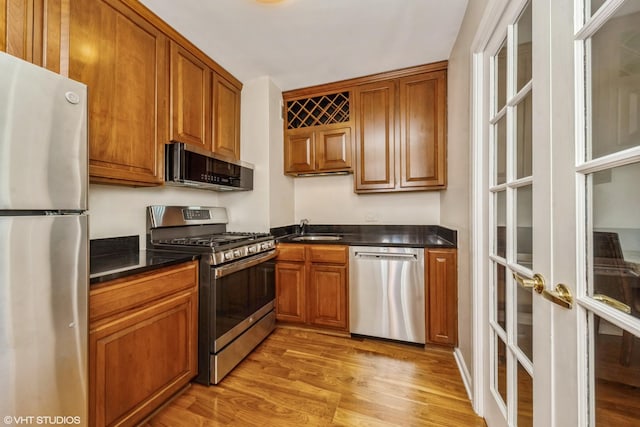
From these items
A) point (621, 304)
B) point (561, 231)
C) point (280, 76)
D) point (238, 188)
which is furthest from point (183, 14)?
point (621, 304)

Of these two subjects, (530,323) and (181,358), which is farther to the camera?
(181,358)

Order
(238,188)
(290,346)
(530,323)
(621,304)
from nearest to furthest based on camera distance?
(621,304), (530,323), (290,346), (238,188)

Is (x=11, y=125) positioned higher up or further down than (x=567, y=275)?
higher up

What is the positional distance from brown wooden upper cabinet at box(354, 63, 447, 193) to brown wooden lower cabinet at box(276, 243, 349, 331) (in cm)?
80

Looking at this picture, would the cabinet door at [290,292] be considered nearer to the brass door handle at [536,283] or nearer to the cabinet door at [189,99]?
the cabinet door at [189,99]

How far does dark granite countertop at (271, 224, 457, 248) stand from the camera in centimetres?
223

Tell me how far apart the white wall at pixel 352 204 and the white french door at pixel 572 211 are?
1.58 m

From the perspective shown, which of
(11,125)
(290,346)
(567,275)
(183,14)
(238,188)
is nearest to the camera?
(567,275)

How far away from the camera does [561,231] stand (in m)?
0.71

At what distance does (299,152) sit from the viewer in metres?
2.75

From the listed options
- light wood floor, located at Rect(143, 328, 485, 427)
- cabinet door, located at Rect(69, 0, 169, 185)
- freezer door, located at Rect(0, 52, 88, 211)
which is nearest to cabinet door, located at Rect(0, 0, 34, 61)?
cabinet door, located at Rect(69, 0, 169, 185)

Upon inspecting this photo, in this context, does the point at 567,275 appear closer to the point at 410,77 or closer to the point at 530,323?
the point at 530,323

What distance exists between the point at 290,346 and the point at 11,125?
80.7 inches

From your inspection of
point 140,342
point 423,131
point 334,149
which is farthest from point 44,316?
point 423,131
